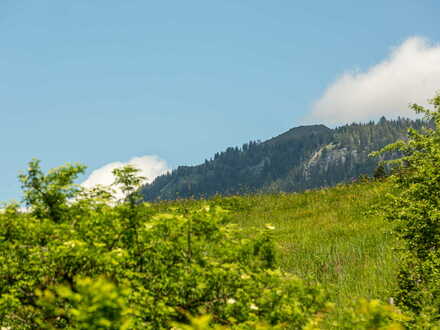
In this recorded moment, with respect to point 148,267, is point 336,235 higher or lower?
lower

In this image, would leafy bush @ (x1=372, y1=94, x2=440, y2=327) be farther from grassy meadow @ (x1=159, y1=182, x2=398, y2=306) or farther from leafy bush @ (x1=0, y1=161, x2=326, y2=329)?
leafy bush @ (x1=0, y1=161, x2=326, y2=329)

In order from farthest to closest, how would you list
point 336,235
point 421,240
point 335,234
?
point 335,234, point 336,235, point 421,240

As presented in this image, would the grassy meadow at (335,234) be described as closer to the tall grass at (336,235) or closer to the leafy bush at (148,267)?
the tall grass at (336,235)

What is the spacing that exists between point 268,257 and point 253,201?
62.8ft

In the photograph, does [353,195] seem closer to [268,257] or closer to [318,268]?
[318,268]

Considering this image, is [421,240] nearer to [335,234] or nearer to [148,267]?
[148,267]

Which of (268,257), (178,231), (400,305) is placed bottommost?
(400,305)

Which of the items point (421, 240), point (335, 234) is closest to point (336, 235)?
point (335, 234)

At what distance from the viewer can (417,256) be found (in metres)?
9.60

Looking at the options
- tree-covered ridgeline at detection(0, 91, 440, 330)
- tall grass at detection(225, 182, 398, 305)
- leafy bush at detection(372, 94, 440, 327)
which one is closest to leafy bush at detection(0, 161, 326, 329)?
tree-covered ridgeline at detection(0, 91, 440, 330)

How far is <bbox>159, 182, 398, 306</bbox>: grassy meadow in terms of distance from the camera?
1287cm

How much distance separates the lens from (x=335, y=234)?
1745 centimetres

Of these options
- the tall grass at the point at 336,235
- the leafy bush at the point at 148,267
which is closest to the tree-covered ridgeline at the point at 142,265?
the leafy bush at the point at 148,267

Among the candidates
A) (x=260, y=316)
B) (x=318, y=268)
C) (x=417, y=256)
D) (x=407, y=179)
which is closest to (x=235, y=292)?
(x=260, y=316)
